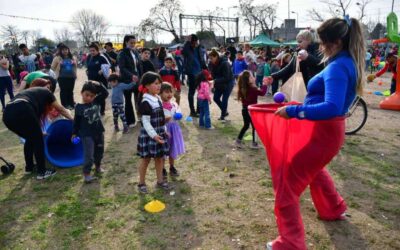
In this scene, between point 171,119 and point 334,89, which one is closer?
point 334,89

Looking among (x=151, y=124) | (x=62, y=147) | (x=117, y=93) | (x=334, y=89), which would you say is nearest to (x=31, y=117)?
(x=62, y=147)

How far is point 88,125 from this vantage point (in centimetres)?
462

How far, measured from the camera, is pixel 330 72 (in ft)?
7.90

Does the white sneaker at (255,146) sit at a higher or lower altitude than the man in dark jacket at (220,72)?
lower

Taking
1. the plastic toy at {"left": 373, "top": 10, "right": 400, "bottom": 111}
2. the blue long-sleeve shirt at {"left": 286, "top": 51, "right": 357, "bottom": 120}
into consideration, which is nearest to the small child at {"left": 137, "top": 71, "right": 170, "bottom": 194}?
the blue long-sleeve shirt at {"left": 286, "top": 51, "right": 357, "bottom": 120}

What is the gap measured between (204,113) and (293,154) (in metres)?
5.03

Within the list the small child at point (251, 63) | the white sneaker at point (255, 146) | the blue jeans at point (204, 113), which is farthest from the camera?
the small child at point (251, 63)

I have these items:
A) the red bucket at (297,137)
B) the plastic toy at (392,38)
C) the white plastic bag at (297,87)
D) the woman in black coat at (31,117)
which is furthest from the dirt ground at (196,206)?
the plastic toy at (392,38)

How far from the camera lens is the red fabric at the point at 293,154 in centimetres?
263

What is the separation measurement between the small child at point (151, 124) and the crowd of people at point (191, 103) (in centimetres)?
1

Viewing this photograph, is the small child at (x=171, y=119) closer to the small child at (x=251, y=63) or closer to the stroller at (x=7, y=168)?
the stroller at (x=7, y=168)

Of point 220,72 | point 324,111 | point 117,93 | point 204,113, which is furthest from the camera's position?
point 204,113

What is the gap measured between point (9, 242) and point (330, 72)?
11.2ft

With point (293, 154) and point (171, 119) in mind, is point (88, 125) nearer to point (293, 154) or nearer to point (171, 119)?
point (171, 119)
